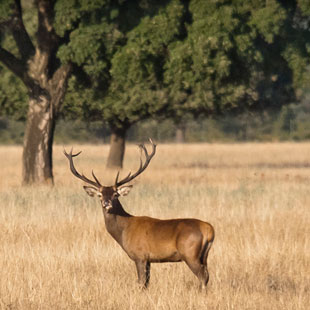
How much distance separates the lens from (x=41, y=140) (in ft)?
70.5

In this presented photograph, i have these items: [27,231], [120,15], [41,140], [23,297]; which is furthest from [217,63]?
[23,297]

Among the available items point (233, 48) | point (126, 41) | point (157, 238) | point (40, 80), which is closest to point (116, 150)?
point (40, 80)

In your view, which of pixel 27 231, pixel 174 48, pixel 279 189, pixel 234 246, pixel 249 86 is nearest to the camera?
pixel 234 246

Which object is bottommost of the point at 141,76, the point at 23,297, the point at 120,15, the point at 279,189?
the point at 23,297

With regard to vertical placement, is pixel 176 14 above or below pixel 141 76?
above

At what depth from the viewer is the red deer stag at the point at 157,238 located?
7855mm

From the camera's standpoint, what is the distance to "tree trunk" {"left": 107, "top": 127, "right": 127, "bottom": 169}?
3322 centimetres

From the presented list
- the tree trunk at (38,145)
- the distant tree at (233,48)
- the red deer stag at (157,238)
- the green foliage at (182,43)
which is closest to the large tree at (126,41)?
the green foliage at (182,43)

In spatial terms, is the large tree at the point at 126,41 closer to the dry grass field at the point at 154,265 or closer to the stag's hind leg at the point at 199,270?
the dry grass field at the point at 154,265

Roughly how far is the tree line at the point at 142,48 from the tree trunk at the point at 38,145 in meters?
0.03

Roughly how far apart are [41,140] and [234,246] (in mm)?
11237

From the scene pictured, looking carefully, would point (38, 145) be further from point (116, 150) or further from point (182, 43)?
point (116, 150)

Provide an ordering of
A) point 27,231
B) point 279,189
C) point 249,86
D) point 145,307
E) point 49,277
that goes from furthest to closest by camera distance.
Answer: point 249,86 < point 279,189 < point 27,231 < point 49,277 < point 145,307

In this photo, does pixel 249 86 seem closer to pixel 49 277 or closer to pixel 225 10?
pixel 225 10
